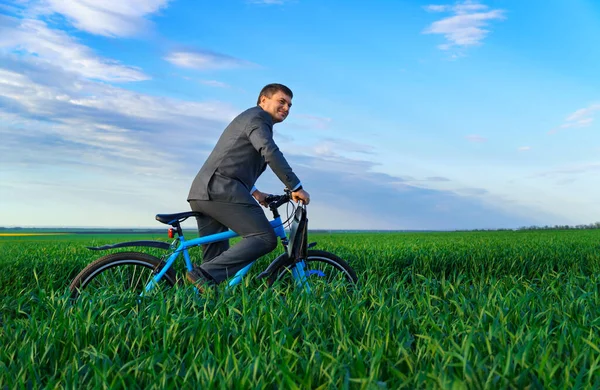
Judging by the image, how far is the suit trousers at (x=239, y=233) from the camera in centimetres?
567

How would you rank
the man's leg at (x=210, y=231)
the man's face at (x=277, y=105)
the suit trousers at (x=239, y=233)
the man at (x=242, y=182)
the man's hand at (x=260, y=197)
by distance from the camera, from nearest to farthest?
the man at (x=242, y=182) → the suit trousers at (x=239, y=233) → the man's face at (x=277, y=105) → the man's leg at (x=210, y=231) → the man's hand at (x=260, y=197)

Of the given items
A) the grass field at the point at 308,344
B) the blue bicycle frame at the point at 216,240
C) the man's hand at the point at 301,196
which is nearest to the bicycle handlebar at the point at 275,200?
the blue bicycle frame at the point at 216,240

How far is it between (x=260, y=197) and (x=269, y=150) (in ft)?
2.86

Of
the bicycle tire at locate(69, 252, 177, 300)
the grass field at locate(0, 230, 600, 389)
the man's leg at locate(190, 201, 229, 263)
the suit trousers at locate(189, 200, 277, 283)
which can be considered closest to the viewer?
the grass field at locate(0, 230, 600, 389)

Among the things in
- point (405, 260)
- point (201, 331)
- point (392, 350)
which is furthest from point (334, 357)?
point (405, 260)

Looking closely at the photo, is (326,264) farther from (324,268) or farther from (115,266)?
(115,266)

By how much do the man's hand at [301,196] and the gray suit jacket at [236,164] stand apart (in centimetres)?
9

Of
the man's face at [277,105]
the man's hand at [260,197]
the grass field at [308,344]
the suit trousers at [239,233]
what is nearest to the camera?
the grass field at [308,344]

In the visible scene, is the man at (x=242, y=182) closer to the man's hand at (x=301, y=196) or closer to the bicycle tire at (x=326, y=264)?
the man's hand at (x=301, y=196)

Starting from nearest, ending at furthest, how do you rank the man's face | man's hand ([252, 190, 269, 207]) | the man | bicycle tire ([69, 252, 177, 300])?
bicycle tire ([69, 252, 177, 300]) → the man → the man's face → man's hand ([252, 190, 269, 207])

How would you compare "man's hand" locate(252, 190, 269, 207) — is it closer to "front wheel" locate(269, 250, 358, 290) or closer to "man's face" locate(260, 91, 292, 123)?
"front wheel" locate(269, 250, 358, 290)

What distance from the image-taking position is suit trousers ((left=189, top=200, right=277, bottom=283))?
18.6ft

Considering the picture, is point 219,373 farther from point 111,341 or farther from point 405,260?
point 405,260

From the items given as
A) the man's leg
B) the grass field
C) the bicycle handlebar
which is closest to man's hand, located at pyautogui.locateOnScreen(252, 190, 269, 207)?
the bicycle handlebar
